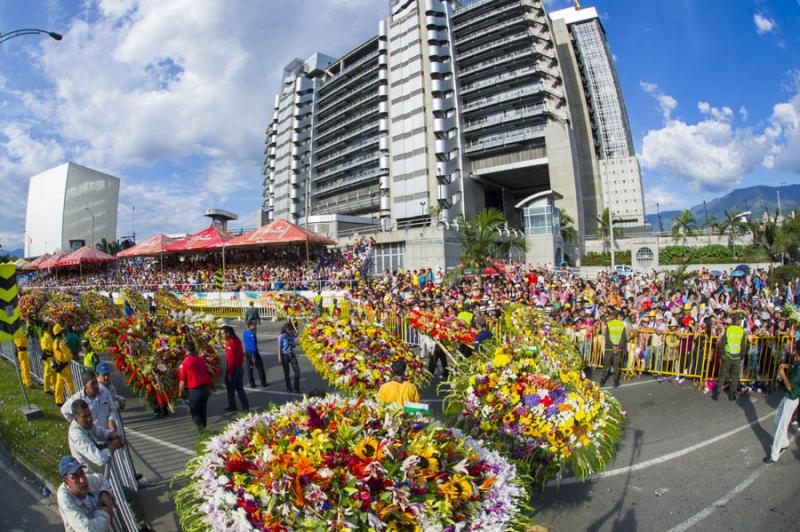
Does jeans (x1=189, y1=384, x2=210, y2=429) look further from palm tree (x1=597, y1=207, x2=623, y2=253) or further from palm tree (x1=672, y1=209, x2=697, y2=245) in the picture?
palm tree (x1=672, y1=209, x2=697, y2=245)

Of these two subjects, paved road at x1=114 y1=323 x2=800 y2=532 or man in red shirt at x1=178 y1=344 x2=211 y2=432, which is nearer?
paved road at x1=114 y1=323 x2=800 y2=532

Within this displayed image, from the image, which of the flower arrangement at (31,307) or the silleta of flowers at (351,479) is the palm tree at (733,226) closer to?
the silleta of flowers at (351,479)

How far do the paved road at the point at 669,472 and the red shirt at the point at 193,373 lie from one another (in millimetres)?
894

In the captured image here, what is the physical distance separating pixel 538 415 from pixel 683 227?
168ft

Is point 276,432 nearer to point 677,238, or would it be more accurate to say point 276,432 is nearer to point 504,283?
point 504,283

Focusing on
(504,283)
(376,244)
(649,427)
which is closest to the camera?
(649,427)

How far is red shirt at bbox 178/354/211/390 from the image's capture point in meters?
7.00

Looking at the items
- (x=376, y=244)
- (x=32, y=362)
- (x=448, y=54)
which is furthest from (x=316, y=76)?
(x=32, y=362)

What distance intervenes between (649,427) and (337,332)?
515cm

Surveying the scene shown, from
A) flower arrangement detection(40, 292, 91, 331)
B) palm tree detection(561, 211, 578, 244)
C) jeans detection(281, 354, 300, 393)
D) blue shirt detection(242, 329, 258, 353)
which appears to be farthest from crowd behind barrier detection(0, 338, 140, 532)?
palm tree detection(561, 211, 578, 244)

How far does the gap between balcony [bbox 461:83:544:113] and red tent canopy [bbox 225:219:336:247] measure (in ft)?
116

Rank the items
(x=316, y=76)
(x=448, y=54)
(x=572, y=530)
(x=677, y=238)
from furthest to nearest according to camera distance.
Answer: (x=316, y=76) → (x=448, y=54) → (x=677, y=238) → (x=572, y=530)

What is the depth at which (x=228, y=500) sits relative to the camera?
2.75 m

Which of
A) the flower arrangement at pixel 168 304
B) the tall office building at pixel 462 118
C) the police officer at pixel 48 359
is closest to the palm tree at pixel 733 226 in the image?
the tall office building at pixel 462 118
